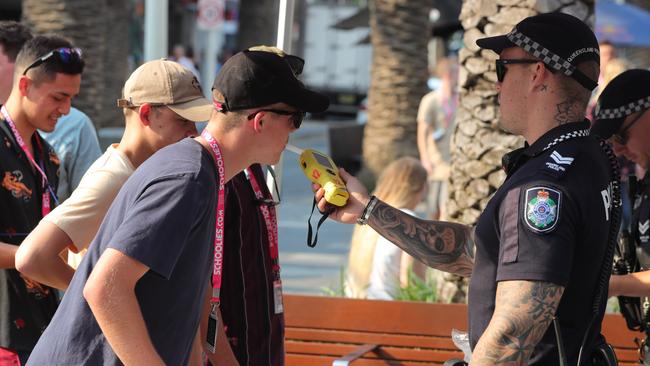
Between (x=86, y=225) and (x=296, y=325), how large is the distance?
2197 millimetres

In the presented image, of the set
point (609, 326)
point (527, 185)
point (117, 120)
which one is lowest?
point (117, 120)

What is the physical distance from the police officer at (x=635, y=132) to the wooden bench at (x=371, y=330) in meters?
1.22

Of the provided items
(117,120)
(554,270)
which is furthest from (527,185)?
(117,120)

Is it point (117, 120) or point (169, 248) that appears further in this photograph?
point (117, 120)

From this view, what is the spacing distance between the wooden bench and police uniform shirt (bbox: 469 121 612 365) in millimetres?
2170

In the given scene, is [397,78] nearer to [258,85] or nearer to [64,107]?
[64,107]

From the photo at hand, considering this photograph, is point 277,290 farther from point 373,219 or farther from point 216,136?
point 216,136

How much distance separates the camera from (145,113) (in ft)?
11.2

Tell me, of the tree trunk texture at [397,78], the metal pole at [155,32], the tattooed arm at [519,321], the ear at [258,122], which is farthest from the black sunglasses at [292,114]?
the tree trunk texture at [397,78]

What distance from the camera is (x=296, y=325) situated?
16.7 feet

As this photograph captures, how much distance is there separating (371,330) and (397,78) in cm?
1039

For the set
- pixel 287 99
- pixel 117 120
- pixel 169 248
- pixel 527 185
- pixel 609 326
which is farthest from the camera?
pixel 117 120

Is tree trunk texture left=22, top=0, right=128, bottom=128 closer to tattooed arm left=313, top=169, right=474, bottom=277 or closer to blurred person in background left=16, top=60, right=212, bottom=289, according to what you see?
blurred person in background left=16, top=60, right=212, bottom=289

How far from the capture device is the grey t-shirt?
243 centimetres
